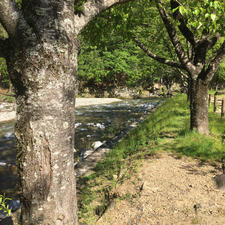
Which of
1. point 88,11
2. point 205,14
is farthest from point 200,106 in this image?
point 88,11

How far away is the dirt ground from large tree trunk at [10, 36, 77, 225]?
135 centimetres

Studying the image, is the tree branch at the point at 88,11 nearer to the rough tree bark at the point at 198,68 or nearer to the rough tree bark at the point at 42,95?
the rough tree bark at the point at 42,95

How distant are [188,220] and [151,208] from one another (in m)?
0.65

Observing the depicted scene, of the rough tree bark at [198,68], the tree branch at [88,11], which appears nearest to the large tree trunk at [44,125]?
the tree branch at [88,11]

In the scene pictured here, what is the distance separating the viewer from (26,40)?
235cm

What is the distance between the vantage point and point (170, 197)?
386 cm

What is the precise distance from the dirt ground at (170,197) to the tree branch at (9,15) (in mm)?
3142

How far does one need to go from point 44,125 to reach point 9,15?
1.30 m

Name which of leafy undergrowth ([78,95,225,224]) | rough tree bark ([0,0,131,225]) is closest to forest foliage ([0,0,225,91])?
rough tree bark ([0,0,131,225])

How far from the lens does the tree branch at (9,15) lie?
2.34 meters

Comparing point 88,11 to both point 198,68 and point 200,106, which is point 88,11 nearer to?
point 198,68

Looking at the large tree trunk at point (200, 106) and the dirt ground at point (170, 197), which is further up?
the large tree trunk at point (200, 106)

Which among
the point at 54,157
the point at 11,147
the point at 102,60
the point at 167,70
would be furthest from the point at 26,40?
the point at 102,60

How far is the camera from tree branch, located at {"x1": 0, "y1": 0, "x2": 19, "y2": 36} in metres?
2.34
